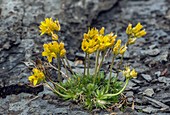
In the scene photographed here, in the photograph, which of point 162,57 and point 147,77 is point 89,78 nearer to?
point 147,77

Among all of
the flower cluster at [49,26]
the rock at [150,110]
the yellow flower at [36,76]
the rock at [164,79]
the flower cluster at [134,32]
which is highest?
the flower cluster at [49,26]

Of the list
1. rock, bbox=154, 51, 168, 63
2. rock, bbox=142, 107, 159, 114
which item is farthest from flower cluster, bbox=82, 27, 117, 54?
rock, bbox=154, 51, 168, 63

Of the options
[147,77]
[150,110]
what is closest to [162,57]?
[147,77]

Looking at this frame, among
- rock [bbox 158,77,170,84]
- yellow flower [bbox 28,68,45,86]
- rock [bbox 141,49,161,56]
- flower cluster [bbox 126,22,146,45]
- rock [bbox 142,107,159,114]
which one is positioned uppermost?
flower cluster [bbox 126,22,146,45]

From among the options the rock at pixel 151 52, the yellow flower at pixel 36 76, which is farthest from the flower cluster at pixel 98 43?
the rock at pixel 151 52

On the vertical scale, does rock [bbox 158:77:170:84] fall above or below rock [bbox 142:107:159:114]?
above

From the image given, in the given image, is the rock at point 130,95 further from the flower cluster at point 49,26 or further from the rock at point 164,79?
the flower cluster at point 49,26

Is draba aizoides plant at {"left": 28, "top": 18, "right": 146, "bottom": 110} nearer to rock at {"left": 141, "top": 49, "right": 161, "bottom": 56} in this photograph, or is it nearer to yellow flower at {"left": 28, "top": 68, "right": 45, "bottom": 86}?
yellow flower at {"left": 28, "top": 68, "right": 45, "bottom": 86}

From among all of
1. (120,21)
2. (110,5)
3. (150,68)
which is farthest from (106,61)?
(110,5)

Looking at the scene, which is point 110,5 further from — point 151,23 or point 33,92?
point 33,92

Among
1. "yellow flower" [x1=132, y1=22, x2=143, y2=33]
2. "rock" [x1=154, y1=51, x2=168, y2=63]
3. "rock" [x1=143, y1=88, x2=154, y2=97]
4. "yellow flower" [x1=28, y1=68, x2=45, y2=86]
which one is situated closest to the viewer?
"yellow flower" [x1=28, y1=68, x2=45, y2=86]

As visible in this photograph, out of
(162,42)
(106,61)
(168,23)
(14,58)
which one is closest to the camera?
(14,58)
